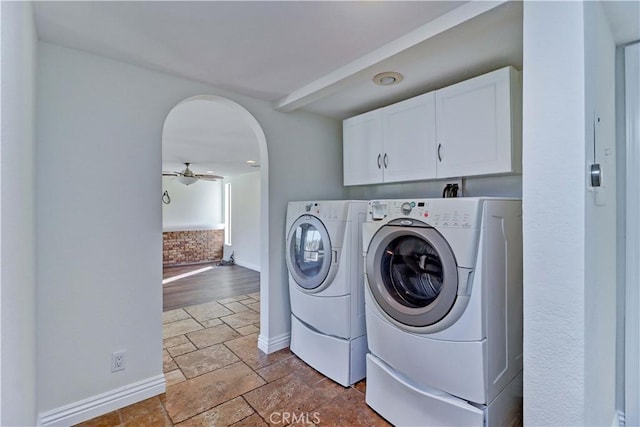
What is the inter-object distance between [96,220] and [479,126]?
242 cm

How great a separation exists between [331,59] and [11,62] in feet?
4.85

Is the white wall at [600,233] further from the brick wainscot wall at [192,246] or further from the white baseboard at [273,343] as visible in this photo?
the brick wainscot wall at [192,246]

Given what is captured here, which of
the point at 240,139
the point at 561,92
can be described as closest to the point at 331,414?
the point at 561,92

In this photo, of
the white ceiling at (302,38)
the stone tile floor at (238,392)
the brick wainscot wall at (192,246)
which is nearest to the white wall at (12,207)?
the white ceiling at (302,38)

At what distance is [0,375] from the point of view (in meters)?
0.71

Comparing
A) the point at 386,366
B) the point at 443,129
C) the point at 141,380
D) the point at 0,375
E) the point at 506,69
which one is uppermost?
Result: the point at 506,69

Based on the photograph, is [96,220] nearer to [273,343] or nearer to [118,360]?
[118,360]

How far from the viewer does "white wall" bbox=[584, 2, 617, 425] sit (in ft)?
3.32

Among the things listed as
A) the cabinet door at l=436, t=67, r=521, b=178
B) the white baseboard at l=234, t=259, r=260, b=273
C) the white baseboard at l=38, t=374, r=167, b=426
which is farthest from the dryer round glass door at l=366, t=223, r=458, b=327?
the white baseboard at l=234, t=259, r=260, b=273

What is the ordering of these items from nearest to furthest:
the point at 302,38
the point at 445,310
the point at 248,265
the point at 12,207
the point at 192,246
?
the point at 12,207
the point at 445,310
the point at 302,38
the point at 248,265
the point at 192,246

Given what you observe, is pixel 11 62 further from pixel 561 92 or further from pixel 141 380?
pixel 141 380

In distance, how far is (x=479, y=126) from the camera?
6.13 ft

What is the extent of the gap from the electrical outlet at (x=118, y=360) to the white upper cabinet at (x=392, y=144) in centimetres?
213

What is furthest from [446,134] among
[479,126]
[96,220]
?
[96,220]
